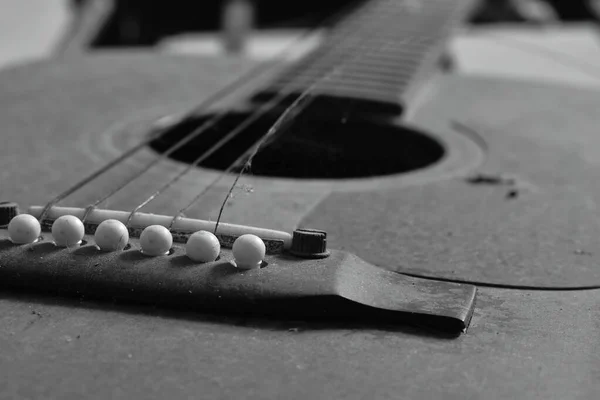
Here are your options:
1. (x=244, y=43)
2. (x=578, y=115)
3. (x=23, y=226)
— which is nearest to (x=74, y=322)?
(x=23, y=226)

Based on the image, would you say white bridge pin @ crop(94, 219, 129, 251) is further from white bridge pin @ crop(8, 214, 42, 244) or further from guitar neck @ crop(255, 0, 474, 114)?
guitar neck @ crop(255, 0, 474, 114)

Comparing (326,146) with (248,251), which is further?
(326,146)

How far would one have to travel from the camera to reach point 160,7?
7.64 meters

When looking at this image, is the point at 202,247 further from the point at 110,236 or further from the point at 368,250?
the point at 368,250

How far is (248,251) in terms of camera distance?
112cm

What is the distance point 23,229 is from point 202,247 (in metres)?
0.25

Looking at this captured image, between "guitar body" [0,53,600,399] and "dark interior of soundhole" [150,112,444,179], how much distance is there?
33mm

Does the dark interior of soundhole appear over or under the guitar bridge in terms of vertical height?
under

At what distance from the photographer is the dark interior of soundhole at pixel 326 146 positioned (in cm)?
199

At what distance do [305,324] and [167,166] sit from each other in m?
0.74

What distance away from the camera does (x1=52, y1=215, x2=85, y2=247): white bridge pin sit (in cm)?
116

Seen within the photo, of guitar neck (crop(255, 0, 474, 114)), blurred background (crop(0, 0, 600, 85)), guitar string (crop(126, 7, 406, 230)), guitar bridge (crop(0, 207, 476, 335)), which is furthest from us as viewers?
blurred background (crop(0, 0, 600, 85))

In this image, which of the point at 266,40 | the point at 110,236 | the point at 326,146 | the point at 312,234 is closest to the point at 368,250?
the point at 312,234

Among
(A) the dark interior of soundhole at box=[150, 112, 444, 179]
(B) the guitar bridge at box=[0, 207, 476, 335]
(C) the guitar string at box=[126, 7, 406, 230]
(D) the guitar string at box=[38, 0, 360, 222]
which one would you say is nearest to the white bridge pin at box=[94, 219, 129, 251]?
(B) the guitar bridge at box=[0, 207, 476, 335]
